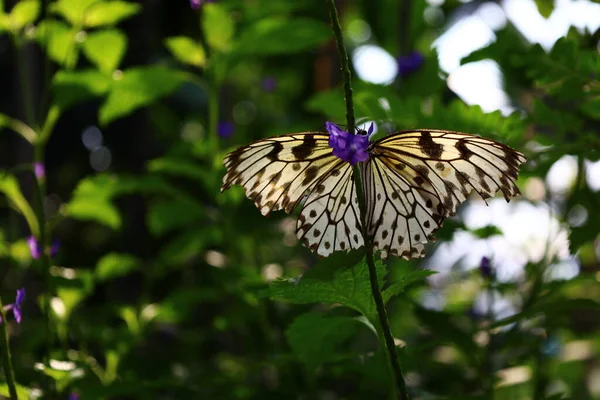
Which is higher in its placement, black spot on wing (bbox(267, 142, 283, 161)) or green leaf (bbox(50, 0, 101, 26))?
green leaf (bbox(50, 0, 101, 26))

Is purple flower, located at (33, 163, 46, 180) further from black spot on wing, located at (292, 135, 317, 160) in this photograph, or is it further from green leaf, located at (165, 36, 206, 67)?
black spot on wing, located at (292, 135, 317, 160)

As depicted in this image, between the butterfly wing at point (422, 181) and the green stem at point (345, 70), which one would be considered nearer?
the green stem at point (345, 70)

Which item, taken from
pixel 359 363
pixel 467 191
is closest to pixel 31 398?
pixel 359 363

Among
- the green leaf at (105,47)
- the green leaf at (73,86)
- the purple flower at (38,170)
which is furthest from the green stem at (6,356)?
the green leaf at (105,47)

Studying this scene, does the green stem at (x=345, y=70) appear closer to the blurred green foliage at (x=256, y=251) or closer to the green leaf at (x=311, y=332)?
the blurred green foliage at (x=256, y=251)

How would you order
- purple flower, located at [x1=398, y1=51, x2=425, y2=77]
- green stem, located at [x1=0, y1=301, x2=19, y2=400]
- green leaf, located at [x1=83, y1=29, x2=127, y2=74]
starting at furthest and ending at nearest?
purple flower, located at [x1=398, y1=51, x2=425, y2=77], green leaf, located at [x1=83, y1=29, x2=127, y2=74], green stem, located at [x1=0, y1=301, x2=19, y2=400]

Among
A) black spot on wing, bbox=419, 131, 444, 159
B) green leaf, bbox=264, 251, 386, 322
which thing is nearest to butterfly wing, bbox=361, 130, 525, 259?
black spot on wing, bbox=419, 131, 444, 159

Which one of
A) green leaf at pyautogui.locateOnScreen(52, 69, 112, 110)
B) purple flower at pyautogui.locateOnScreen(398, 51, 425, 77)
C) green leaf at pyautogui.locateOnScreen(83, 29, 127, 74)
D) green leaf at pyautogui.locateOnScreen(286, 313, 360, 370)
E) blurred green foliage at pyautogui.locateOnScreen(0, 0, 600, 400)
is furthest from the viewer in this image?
purple flower at pyautogui.locateOnScreen(398, 51, 425, 77)
